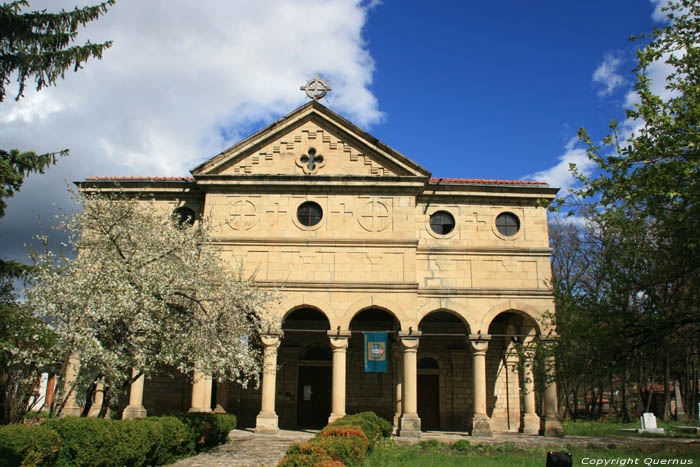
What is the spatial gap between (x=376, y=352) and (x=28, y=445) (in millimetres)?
14301

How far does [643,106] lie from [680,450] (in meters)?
10.3

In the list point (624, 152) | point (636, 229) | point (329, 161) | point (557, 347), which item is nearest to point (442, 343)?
point (329, 161)

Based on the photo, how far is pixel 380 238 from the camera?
22797 millimetres

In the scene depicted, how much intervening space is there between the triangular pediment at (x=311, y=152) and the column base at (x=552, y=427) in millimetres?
11488

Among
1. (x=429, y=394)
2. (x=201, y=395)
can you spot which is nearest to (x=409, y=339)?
(x=429, y=394)

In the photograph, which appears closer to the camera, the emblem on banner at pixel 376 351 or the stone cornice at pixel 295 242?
the emblem on banner at pixel 376 351

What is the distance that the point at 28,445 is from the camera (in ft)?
30.7

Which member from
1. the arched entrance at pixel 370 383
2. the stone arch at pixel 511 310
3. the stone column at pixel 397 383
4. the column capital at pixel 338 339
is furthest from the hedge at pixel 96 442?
the stone arch at pixel 511 310

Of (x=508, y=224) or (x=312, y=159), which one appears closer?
(x=312, y=159)

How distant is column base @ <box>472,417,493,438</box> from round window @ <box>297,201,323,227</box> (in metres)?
10.6

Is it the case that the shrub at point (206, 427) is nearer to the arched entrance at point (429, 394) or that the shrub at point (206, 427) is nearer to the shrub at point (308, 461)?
the shrub at point (308, 461)

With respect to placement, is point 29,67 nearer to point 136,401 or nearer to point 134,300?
point 134,300

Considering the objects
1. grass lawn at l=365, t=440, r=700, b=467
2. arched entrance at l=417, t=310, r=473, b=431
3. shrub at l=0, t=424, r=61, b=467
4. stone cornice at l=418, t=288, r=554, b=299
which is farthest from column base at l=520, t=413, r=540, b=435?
shrub at l=0, t=424, r=61, b=467

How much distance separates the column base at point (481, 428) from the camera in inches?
839
